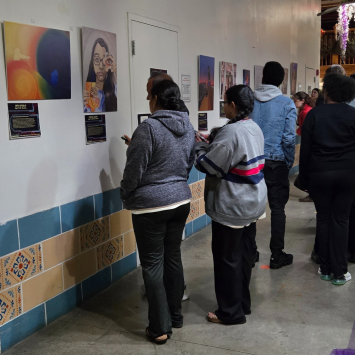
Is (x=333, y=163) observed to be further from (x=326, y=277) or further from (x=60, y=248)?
(x=60, y=248)

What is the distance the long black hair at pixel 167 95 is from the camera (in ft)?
8.15

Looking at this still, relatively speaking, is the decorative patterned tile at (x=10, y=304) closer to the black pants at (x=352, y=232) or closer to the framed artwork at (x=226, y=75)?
→ the black pants at (x=352, y=232)

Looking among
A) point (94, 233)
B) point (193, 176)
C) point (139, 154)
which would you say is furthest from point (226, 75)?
point (139, 154)

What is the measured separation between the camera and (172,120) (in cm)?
242

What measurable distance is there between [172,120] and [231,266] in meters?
0.97

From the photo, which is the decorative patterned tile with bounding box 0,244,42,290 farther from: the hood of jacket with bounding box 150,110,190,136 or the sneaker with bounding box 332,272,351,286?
the sneaker with bounding box 332,272,351,286

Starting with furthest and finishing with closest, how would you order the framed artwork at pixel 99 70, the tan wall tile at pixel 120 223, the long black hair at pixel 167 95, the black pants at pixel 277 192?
1. the black pants at pixel 277 192
2. the tan wall tile at pixel 120 223
3. the framed artwork at pixel 99 70
4. the long black hair at pixel 167 95

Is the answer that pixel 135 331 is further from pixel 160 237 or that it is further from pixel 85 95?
pixel 85 95

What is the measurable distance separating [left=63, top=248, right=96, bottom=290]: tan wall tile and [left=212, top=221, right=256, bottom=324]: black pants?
97 cm

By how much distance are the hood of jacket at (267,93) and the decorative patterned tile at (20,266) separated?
2.04m

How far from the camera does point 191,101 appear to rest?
466cm

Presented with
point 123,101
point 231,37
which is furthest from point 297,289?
point 231,37

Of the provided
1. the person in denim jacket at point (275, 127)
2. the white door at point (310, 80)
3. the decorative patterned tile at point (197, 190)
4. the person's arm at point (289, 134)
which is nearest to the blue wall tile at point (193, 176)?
the decorative patterned tile at point (197, 190)

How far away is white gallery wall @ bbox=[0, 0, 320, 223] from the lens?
2580 millimetres
